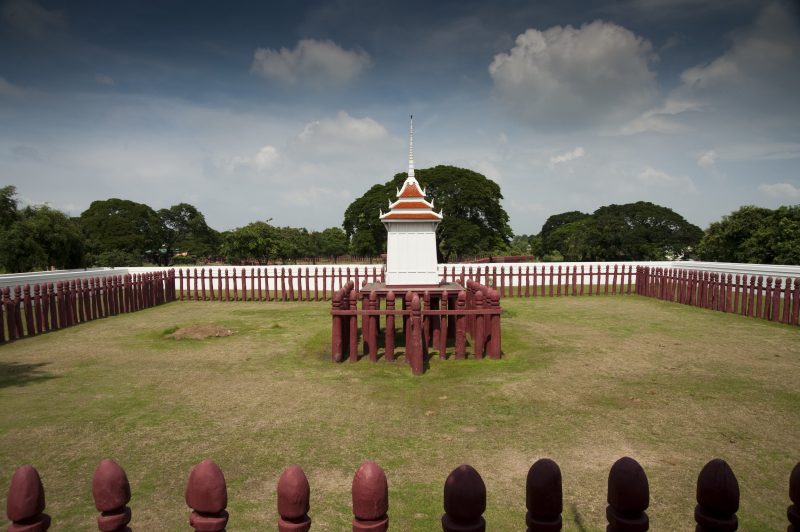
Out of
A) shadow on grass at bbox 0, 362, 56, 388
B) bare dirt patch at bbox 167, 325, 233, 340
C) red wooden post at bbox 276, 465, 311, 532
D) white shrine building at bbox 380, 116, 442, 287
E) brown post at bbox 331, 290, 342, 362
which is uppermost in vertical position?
white shrine building at bbox 380, 116, 442, 287

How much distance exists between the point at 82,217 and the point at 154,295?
1337 inches

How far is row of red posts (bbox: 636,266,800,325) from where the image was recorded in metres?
13.5

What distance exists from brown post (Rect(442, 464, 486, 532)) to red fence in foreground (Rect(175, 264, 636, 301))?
17495mm

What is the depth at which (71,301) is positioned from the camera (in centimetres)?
1374

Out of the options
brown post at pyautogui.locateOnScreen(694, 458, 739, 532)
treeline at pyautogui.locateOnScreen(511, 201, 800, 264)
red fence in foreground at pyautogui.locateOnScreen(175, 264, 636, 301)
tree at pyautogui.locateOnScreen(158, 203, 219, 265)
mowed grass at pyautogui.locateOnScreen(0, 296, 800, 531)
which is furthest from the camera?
tree at pyautogui.locateOnScreen(158, 203, 219, 265)

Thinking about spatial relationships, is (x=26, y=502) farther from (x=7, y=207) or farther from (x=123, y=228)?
(x=123, y=228)

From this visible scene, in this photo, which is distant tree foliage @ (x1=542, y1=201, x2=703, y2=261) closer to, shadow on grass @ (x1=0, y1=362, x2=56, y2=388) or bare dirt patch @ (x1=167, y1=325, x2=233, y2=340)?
bare dirt patch @ (x1=167, y1=325, x2=233, y2=340)

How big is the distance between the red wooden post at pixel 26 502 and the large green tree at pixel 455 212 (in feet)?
107

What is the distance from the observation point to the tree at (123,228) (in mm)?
41625

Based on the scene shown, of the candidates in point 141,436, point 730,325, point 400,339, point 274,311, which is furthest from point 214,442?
point 730,325

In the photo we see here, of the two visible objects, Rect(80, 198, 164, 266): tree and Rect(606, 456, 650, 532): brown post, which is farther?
Rect(80, 198, 164, 266): tree

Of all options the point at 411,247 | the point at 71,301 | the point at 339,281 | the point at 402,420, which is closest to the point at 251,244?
the point at 339,281

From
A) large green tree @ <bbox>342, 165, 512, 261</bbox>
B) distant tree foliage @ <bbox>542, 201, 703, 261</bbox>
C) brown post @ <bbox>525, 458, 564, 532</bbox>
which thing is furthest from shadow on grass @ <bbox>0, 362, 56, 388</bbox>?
distant tree foliage @ <bbox>542, 201, 703, 261</bbox>

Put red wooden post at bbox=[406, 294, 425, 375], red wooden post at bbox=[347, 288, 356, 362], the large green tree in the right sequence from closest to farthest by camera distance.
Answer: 1. red wooden post at bbox=[406, 294, 425, 375]
2. red wooden post at bbox=[347, 288, 356, 362]
3. the large green tree
